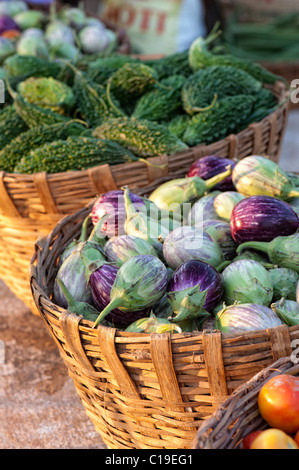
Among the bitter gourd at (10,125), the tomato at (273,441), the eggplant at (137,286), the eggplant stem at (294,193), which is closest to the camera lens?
the tomato at (273,441)

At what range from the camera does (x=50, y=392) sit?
4.61 feet

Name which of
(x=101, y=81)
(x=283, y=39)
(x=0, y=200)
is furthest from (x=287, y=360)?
(x=283, y=39)

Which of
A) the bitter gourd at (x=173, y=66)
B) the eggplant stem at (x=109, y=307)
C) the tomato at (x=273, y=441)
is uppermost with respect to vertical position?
the bitter gourd at (x=173, y=66)

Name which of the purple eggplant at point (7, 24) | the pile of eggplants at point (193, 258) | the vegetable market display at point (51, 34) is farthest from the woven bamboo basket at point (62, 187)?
the purple eggplant at point (7, 24)

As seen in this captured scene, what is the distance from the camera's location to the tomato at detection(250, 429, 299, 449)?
27.1 inches

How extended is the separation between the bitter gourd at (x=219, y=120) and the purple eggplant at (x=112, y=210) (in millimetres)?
450

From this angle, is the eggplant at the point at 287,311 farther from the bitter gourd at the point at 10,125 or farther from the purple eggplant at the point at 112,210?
the bitter gourd at the point at 10,125

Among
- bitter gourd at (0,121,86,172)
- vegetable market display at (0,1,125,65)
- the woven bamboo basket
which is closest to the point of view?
the woven bamboo basket

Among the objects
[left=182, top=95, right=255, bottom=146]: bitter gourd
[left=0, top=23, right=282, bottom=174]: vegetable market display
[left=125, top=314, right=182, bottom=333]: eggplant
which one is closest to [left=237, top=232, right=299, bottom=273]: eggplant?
[left=125, top=314, right=182, bottom=333]: eggplant

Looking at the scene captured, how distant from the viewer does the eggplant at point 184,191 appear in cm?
123

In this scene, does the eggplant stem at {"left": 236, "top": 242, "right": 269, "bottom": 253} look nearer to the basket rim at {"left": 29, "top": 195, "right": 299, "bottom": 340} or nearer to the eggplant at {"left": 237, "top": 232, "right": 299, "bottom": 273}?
the eggplant at {"left": 237, "top": 232, "right": 299, "bottom": 273}

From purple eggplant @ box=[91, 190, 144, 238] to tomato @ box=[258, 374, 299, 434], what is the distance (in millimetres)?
525

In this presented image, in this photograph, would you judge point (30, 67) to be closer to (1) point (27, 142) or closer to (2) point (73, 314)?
(1) point (27, 142)

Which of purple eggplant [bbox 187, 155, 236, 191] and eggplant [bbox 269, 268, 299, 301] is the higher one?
purple eggplant [bbox 187, 155, 236, 191]
